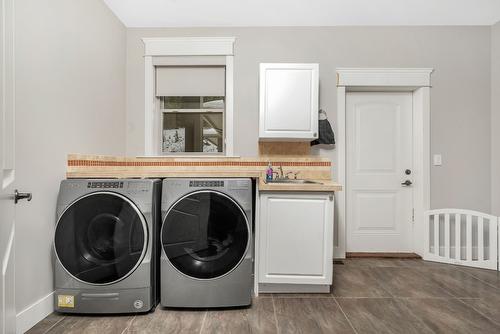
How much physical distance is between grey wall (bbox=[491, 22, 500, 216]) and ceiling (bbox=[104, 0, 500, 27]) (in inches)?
8.7

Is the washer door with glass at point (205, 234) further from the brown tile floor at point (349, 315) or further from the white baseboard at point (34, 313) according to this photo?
the white baseboard at point (34, 313)

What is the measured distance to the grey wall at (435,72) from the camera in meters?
3.04

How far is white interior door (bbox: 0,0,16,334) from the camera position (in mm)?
1167

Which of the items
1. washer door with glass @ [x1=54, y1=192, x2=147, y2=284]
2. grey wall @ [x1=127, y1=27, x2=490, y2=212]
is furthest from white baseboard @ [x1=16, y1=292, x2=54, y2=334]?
grey wall @ [x1=127, y1=27, x2=490, y2=212]

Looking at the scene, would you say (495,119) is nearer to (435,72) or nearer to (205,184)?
(435,72)

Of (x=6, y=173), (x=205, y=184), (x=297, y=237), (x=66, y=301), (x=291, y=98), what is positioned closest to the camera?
(x=6, y=173)

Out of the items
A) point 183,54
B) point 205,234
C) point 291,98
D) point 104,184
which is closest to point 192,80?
point 183,54

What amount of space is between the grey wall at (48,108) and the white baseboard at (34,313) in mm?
31

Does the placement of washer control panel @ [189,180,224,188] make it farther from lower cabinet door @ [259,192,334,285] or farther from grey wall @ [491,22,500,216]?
grey wall @ [491,22,500,216]

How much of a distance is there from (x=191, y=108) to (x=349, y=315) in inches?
95.7

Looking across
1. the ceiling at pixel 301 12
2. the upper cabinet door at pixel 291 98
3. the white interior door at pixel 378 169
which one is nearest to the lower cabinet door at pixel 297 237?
the upper cabinet door at pixel 291 98

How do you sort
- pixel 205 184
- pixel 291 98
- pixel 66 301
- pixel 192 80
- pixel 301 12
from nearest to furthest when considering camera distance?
pixel 66 301, pixel 205 184, pixel 291 98, pixel 301 12, pixel 192 80

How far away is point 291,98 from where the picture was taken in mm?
2641

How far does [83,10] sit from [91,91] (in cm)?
62
